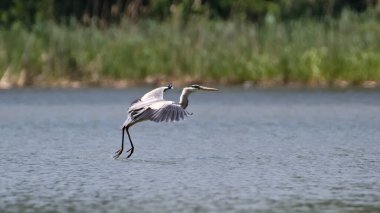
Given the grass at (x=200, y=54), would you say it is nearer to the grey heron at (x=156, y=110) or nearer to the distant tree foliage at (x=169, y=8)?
the distant tree foliage at (x=169, y=8)

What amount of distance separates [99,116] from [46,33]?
7.77 meters

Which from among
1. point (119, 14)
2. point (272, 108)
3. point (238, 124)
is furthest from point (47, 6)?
point (238, 124)

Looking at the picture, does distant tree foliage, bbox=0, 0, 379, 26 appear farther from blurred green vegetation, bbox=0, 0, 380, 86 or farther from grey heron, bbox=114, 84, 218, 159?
grey heron, bbox=114, 84, 218, 159

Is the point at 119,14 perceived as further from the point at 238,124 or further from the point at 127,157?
the point at 127,157

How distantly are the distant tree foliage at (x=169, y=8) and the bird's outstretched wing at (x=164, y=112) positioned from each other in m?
21.6

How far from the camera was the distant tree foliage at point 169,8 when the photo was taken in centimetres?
3706

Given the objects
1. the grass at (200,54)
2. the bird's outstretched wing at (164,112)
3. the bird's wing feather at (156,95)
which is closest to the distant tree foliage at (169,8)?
the grass at (200,54)

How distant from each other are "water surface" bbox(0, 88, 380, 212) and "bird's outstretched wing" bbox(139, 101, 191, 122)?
0.55m

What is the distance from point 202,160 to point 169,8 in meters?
23.2

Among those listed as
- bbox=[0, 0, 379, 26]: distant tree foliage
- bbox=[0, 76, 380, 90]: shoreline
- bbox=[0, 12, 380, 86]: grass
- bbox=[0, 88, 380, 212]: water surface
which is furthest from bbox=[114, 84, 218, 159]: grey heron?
bbox=[0, 0, 379, 26]: distant tree foliage

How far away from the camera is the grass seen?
28.3m

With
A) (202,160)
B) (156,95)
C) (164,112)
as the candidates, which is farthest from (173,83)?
(164,112)

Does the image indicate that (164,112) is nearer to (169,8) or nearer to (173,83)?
(173,83)

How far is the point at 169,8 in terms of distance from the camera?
37.7 meters
